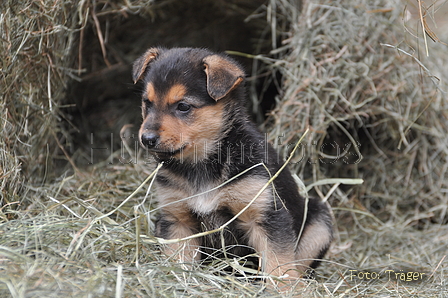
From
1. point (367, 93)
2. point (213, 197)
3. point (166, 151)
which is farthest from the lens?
point (367, 93)

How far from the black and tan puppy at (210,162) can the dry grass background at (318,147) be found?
277 mm

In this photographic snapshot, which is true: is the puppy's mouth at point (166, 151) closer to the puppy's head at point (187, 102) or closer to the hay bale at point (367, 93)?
the puppy's head at point (187, 102)

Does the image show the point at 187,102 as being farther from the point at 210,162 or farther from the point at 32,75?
the point at 32,75

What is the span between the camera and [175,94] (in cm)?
375

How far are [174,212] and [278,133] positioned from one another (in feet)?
6.42

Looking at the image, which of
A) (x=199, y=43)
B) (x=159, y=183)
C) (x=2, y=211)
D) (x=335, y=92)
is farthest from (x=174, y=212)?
(x=199, y=43)

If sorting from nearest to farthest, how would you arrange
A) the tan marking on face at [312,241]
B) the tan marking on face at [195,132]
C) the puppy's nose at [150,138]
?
the puppy's nose at [150,138] → the tan marking on face at [195,132] → the tan marking on face at [312,241]

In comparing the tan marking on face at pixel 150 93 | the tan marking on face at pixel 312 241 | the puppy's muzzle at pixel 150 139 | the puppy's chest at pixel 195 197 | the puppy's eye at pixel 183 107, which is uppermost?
→ the tan marking on face at pixel 150 93

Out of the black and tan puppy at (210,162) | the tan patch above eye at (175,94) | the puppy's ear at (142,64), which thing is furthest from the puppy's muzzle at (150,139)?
the puppy's ear at (142,64)

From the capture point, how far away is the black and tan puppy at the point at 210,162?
376cm

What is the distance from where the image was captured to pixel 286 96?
559cm

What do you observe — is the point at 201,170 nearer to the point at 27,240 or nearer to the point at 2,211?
the point at 27,240

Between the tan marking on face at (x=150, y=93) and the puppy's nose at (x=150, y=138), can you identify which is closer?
the puppy's nose at (x=150, y=138)

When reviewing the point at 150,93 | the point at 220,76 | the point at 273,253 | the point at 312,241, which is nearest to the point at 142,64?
the point at 150,93
